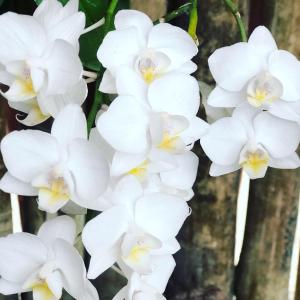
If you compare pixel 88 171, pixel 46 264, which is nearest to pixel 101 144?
pixel 88 171

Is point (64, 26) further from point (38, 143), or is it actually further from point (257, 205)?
point (257, 205)

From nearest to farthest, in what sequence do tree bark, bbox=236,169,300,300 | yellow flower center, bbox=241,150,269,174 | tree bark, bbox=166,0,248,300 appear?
1. yellow flower center, bbox=241,150,269,174
2. tree bark, bbox=166,0,248,300
3. tree bark, bbox=236,169,300,300

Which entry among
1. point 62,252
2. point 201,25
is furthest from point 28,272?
point 201,25

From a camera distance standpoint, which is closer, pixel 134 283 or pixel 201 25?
pixel 134 283

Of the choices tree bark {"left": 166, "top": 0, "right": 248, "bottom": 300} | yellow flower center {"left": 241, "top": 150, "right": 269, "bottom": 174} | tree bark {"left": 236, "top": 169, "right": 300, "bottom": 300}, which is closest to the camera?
yellow flower center {"left": 241, "top": 150, "right": 269, "bottom": 174}

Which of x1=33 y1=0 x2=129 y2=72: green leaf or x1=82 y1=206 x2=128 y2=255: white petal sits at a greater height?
x1=33 y1=0 x2=129 y2=72: green leaf

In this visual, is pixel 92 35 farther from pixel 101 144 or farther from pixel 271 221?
pixel 271 221

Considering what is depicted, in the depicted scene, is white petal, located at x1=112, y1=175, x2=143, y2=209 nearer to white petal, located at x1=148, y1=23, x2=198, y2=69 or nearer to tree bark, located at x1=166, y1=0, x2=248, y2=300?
white petal, located at x1=148, y1=23, x2=198, y2=69

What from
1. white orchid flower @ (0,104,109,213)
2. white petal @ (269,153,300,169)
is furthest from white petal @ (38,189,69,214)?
white petal @ (269,153,300,169)
